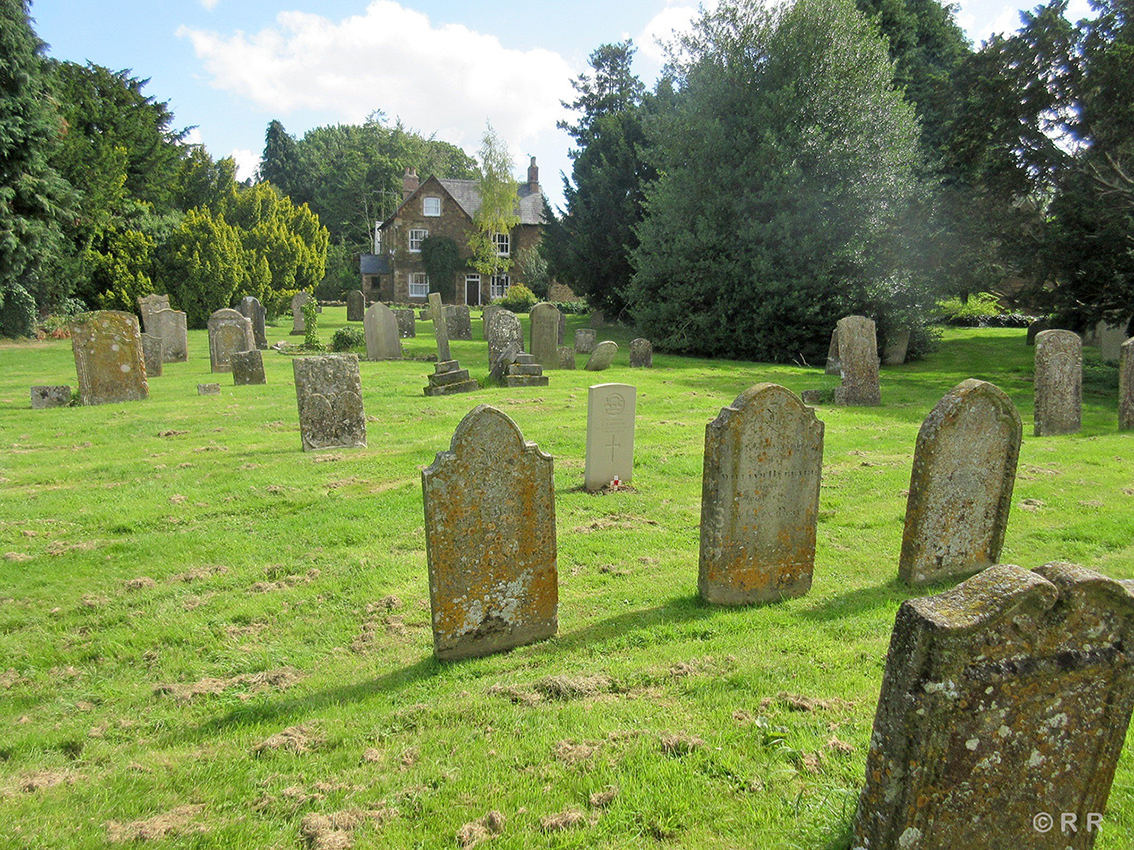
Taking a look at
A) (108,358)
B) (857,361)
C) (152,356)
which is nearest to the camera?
(108,358)

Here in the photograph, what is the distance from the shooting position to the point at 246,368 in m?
16.5

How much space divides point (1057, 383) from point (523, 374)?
411 inches

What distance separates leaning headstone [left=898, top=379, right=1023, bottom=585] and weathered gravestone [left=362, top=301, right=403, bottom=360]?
17.9 meters

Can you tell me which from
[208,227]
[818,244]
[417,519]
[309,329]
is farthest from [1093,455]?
[208,227]

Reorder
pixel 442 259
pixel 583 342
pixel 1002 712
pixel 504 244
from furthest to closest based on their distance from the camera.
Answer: pixel 504 244, pixel 442 259, pixel 583 342, pixel 1002 712

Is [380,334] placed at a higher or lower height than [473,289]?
lower

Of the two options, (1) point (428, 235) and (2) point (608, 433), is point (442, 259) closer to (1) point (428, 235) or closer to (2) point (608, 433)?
(1) point (428, 235)

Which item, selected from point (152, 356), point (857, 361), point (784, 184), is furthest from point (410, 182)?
point (857, 361)

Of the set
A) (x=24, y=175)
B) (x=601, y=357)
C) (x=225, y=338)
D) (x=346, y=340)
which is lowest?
(x=601, y=357)

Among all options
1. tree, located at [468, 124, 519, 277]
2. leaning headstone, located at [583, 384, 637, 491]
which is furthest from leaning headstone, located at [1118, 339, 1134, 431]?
tree, located at [468, 124, 519, 277]

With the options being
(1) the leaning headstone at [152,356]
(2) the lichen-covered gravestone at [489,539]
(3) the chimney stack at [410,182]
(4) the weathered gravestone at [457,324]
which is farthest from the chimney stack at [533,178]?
(2) the lichen-covered gravestone at [489,539]

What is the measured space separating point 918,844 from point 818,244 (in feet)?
77.0

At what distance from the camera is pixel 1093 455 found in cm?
1016

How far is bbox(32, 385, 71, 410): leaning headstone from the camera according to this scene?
13570 mm
